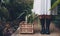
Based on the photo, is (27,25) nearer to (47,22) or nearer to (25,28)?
(25,28)

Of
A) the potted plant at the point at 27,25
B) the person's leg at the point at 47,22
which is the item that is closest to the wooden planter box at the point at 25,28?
the potted plant at the point at 27,25

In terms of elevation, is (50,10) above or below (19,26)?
above

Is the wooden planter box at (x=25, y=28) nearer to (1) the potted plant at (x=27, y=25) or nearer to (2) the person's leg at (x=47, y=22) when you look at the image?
(1) the potted plant at (x=27, y=25)

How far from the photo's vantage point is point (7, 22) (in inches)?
101

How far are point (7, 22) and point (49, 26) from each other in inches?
24.2

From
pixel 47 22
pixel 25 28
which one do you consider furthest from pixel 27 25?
pixel 47 22

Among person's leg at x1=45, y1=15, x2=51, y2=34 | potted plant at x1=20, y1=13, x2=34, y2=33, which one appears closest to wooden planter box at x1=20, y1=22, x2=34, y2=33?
potted plant at x1=20, y1=13, x2=34, y2=33

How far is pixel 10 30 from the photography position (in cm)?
256

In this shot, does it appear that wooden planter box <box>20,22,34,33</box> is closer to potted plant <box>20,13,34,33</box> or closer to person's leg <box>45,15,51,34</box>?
potted plant <box>20,13,34,33</box>

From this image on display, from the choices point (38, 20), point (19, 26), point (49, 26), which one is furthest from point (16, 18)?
point (49, 26)

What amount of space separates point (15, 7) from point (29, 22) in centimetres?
30


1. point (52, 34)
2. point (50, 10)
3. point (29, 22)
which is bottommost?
point (52, 34)

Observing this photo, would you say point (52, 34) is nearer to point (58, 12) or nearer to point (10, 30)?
point (58, 12)

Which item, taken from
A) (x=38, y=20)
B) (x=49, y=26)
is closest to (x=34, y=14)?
(x=38, y=20)
